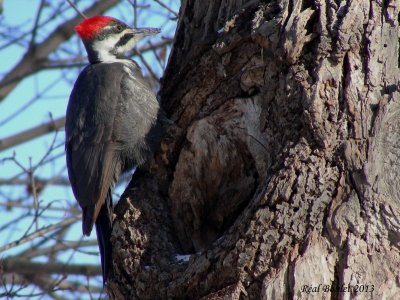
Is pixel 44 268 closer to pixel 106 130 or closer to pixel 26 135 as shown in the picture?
pixel 26 135

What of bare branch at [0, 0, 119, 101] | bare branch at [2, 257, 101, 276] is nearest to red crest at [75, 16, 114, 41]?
bare branch at [0, 0, 119, 101]

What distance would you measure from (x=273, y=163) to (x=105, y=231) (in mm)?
1237

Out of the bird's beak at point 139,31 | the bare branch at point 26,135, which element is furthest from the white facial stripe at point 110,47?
the bare branch at point 26,135

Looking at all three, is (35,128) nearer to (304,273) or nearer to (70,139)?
(70,139)

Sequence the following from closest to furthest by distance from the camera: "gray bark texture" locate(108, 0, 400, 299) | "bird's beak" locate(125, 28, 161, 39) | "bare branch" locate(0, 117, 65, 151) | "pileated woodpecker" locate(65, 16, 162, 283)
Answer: "gray bark texture" locate(108, 0, 400, 299)
"pileated woodpecker" locate(65, 16, 162, 283)
"bird's beak" locate(125, 28, 161, 39)
"bare branch" locate(0, 117, 65, 151)

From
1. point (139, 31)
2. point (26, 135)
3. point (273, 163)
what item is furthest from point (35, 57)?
point (273, 163)

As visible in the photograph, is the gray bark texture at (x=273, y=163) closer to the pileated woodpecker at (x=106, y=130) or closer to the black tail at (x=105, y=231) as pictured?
the black tail at (x=105, y=231)

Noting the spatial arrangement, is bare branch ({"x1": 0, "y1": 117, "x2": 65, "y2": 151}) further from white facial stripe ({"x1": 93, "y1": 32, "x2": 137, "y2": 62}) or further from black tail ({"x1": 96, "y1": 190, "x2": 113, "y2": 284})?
black tail ({"x1": 96, "y1": 190, "x2": 113, "y2": 284})

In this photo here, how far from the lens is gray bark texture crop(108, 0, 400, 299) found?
2.87 meters

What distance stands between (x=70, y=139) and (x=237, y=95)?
1425mm

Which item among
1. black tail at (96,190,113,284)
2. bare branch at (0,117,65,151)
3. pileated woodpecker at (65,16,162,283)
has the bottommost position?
black tail at (96,190,113,284)

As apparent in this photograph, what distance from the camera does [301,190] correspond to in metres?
3.02

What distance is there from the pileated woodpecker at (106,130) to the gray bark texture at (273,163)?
0.27m

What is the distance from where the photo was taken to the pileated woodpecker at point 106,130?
13.8ft
